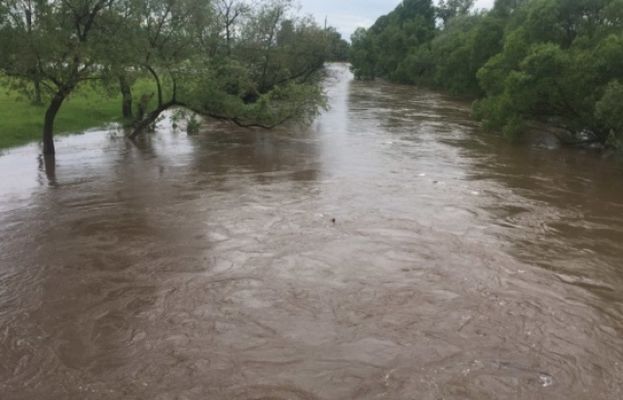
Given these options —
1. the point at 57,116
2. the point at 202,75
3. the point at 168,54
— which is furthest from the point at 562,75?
the point at 57,116

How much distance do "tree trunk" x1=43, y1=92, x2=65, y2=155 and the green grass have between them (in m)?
0.69

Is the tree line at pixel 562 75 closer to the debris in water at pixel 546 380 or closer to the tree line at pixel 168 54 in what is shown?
the tree line at pixel 168 54

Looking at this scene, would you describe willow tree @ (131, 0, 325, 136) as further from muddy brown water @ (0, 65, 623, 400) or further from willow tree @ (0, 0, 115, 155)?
muddy brown water @ (0, 65, 623, 400)

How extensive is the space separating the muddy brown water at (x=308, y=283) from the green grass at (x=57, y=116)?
4.67 metres

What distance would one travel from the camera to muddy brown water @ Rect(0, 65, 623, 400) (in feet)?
22.4

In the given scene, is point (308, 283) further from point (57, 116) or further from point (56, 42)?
point (57, 116)

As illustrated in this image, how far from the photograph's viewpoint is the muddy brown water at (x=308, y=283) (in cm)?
682

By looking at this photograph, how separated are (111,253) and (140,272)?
4.45ft

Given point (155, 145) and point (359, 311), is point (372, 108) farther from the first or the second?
point (359, 311)

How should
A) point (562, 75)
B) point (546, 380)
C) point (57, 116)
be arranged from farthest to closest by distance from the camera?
point (57, 116)
point (562, 75)
point (546, 380)

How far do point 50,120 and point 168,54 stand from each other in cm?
758

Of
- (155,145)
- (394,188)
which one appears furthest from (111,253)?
(155,145)

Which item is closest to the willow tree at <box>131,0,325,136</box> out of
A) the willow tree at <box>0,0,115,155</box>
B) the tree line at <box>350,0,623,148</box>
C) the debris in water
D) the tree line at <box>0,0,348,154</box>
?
→ the tree line at <box>0,0,348,154</box>

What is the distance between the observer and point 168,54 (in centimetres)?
2591
